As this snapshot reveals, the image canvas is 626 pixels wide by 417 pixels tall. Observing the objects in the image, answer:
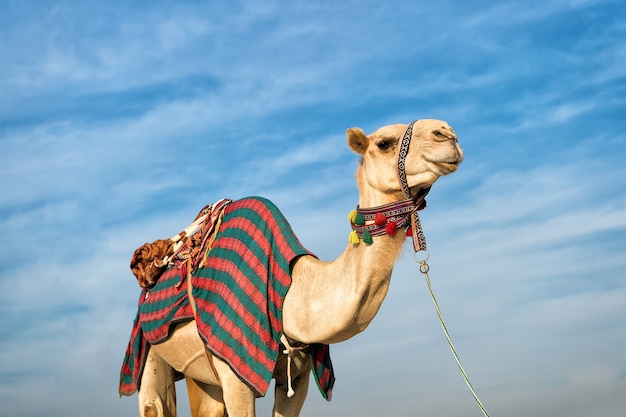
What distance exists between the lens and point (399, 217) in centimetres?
721

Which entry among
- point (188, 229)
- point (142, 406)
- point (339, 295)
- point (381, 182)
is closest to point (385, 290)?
point (339, 295)

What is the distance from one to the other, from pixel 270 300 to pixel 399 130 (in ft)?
5.69

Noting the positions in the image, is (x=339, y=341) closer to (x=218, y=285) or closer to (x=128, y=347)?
(x=218, y=285)

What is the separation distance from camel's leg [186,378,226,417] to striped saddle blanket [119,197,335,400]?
76 centimetres

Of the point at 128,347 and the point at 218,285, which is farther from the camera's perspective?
the point at 128,347

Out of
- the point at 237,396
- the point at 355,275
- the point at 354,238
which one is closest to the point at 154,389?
the point at 237,396

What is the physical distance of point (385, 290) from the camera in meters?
7.36

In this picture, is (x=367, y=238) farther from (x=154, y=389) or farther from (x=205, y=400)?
(x=154, y=389)

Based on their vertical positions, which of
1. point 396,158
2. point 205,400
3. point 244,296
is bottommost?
point 205,400

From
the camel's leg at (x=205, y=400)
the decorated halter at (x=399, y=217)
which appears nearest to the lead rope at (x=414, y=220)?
the decorated halter at (x=399, y=217)

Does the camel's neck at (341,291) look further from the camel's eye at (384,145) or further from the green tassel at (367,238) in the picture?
the camel's eye at (384,145)

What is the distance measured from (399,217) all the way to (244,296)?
5.01 ft

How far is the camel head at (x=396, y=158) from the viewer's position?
6.93 meters

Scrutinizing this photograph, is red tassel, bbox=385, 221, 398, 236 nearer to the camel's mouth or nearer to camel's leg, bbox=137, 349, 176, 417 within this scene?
the camel's mouth
